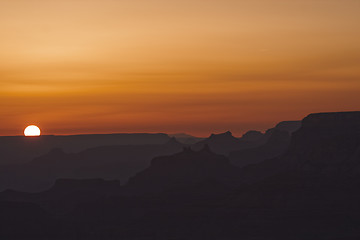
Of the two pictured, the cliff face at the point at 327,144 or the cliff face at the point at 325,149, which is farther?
the cliff face at the point at 327,144

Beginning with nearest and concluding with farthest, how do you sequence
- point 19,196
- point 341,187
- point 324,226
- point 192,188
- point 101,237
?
point 324,226
point 101,237
point 341,187
point 192,188
point 19,196

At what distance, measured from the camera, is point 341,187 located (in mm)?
149500

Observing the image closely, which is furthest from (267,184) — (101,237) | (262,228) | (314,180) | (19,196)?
(19,196)

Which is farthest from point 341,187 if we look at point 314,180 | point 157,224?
point 157,224

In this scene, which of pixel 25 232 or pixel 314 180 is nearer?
pixel 25 232

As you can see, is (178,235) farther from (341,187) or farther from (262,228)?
(341,187)

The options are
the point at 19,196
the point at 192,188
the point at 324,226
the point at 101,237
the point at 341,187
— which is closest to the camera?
the point at 324,226

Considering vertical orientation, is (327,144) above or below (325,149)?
above

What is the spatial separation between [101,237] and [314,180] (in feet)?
162

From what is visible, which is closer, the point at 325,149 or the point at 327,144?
the point at 325,149

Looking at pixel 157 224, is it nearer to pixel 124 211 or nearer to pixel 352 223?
pixel 124 211

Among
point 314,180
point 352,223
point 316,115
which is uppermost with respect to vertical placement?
point 316,115

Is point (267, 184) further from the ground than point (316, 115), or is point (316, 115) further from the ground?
point (316, 115)

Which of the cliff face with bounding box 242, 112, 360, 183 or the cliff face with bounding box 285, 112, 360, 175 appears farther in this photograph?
the cliff face with bounding box 285, 112, 360, 175
